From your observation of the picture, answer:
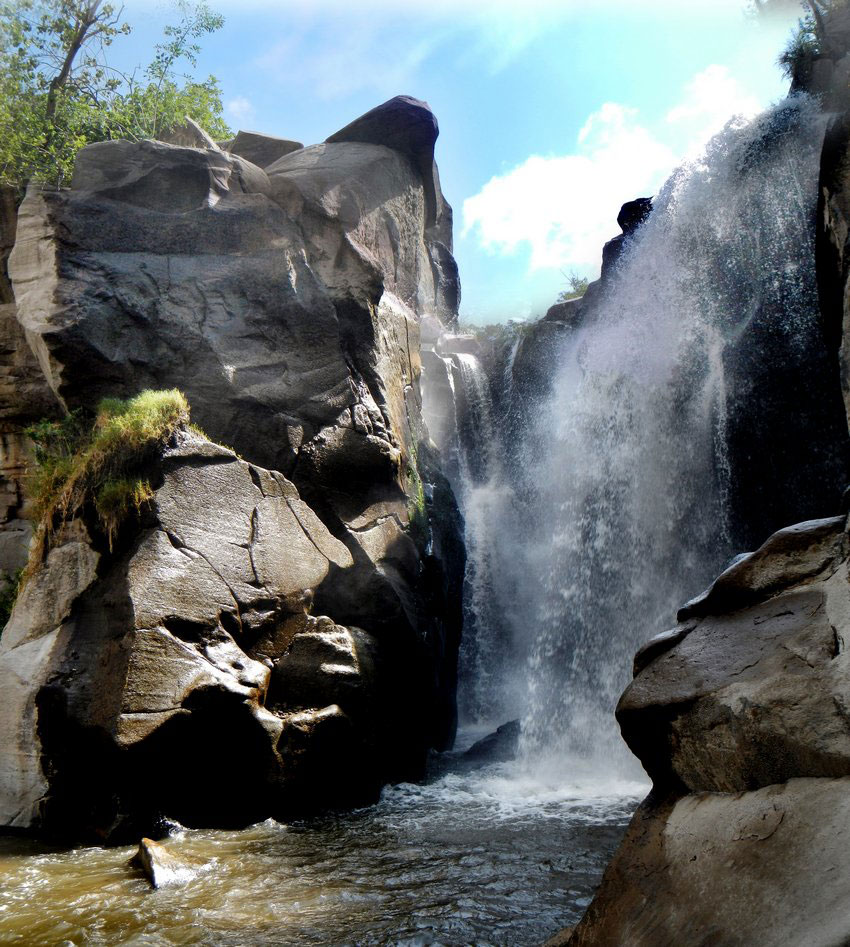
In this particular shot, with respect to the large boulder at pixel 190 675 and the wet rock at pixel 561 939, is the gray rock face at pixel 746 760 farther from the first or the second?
the large boulder at pixel 190 675

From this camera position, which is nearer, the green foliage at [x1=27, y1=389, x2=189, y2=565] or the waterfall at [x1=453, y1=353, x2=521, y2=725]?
the green foliage at [x1=27, y1=389, x2=189, y2=565]

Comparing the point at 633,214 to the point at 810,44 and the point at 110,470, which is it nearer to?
the point at 810,44

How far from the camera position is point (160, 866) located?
217 inches

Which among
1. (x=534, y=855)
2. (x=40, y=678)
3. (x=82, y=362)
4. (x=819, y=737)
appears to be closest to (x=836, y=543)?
(x=819, y=737)

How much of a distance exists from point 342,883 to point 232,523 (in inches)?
162

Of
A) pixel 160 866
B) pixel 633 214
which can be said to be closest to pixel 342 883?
pixel 160 866

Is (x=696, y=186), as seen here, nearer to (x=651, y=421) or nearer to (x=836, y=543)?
(x=651, y=421)

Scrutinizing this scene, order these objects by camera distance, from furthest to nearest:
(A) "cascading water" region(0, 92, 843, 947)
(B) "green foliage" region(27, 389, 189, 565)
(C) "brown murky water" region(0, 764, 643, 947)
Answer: (B) "green foliage" region(27, 389, 189, 565), (A) "cascading water" region(0, 92, 843, 947), (C) "brown murky water" region(0, 764, 643, 947)

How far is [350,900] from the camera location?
5.09m

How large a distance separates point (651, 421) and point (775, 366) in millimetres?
2175

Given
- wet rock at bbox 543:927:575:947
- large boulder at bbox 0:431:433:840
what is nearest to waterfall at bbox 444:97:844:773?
large boulder at bbox 0:431:433:840

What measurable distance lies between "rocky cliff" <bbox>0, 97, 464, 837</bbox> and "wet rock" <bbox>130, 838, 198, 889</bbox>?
1.07m

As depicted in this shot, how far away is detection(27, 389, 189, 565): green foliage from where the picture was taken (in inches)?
313

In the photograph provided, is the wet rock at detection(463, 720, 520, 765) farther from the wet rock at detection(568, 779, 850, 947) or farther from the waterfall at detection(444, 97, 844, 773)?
the wet rock at detection(568, 779, 850, 947)
